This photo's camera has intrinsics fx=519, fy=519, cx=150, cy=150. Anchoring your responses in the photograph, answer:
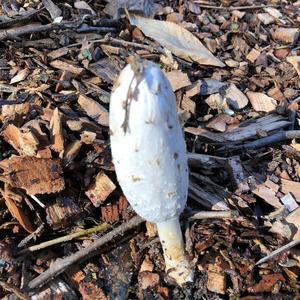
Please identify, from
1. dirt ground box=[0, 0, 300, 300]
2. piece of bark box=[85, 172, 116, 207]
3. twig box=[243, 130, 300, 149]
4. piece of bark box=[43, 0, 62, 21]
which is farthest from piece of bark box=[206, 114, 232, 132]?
piece of bark box=[43, 0, 62, 21]

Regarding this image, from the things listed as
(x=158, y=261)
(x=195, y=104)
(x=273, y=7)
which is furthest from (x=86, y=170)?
(x=273, y=7)

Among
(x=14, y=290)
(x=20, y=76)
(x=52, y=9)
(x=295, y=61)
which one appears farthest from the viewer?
(x=295, y=61)

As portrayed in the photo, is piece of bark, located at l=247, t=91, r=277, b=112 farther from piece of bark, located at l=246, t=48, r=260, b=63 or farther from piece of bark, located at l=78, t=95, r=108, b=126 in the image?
piece of bark, located at l=78, t=95, r=108, b=126

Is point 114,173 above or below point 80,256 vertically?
above

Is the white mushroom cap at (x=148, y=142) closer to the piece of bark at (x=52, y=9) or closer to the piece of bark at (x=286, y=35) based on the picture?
the piece of bark at (x=52, y=9)

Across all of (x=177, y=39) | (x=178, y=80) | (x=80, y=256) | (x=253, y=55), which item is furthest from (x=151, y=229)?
(x=253, y=55)

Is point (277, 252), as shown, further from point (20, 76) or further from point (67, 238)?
point (20, 76)
